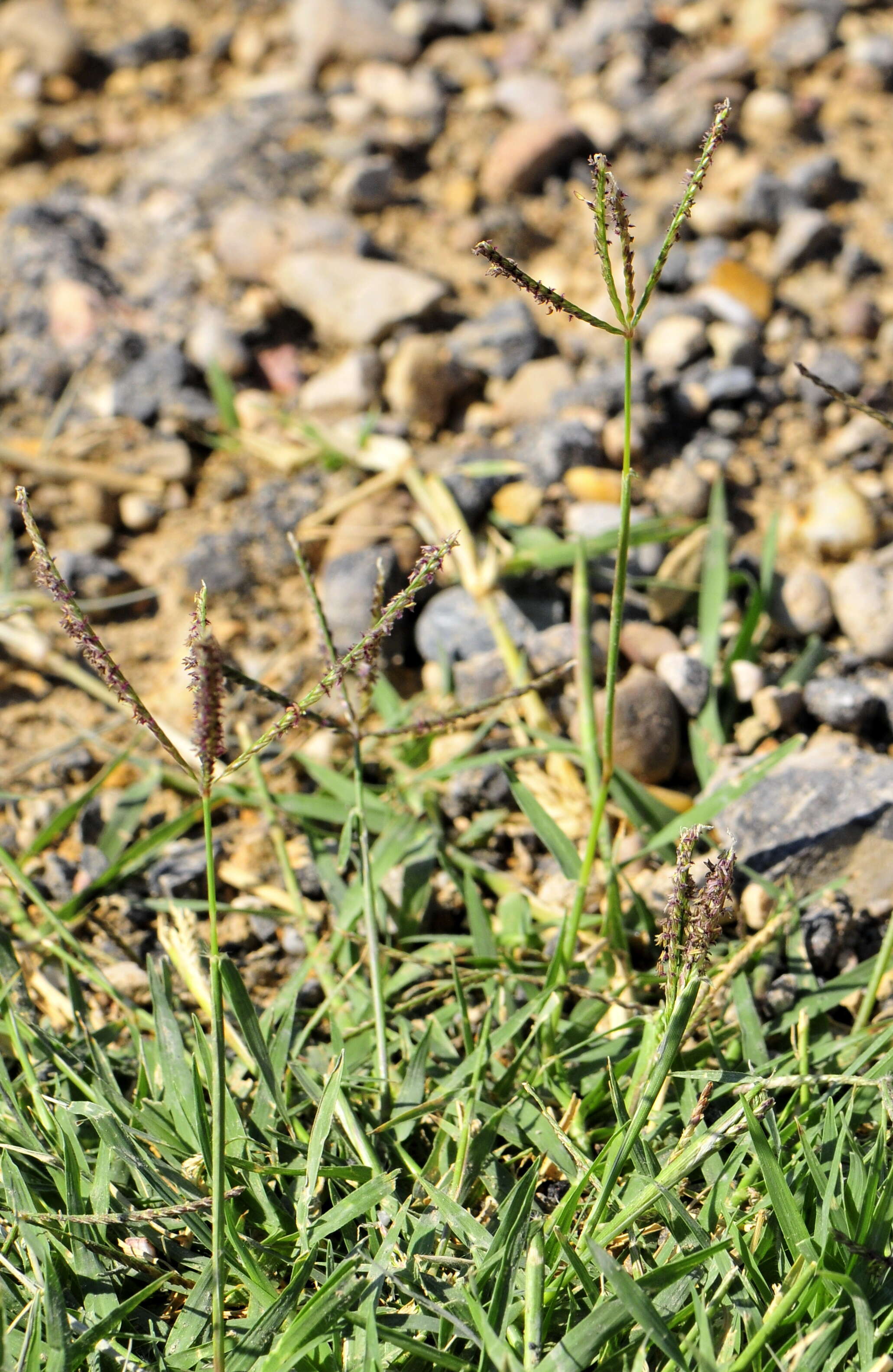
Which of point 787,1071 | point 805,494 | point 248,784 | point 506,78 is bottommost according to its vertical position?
point 787,1071

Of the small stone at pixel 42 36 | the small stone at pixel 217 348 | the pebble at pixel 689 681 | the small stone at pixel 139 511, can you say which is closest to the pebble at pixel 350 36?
the small stone at pixel 42 36

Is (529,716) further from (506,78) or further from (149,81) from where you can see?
(149,81)

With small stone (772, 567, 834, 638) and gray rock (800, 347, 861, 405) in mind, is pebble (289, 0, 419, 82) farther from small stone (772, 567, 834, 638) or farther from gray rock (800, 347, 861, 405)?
small stone (772, 567, 834, 638)

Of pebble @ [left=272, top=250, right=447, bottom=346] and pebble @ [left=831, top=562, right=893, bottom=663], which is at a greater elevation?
pebble @ [left=272, top=250, right=447, bottom=346]

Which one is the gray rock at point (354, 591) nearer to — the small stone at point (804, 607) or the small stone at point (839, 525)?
the small stone at point (804, 607)

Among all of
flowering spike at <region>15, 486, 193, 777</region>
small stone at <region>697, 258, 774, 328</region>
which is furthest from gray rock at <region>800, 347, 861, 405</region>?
flowering spike at <region>15, 486, 193, 777</region>

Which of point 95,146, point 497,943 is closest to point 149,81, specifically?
point 95,146
